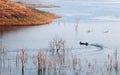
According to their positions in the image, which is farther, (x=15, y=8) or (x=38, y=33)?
(x=15, y=8)

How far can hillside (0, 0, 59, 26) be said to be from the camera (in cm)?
5703

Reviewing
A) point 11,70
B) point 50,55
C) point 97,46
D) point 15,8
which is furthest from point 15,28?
point 11,70

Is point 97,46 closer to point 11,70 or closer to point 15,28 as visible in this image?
point 11,70

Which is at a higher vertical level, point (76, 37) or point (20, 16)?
point (20, 16)

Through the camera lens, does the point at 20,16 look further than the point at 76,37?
Yes

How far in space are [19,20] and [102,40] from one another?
66.3 ft

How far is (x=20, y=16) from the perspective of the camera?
5906 cm

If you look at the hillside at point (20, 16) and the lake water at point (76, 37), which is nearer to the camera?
the lake water at point (76, 37)

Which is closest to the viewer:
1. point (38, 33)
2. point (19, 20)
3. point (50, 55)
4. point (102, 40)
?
point (50, 55)

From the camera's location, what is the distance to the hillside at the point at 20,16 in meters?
57.0

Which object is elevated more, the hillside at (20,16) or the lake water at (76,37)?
the hillside at (20,16)

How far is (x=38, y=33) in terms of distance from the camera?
46.0 metres

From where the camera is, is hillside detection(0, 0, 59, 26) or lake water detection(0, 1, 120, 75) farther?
hillside detection(0, 0, 59, 26)

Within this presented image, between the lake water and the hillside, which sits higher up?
the hillside
